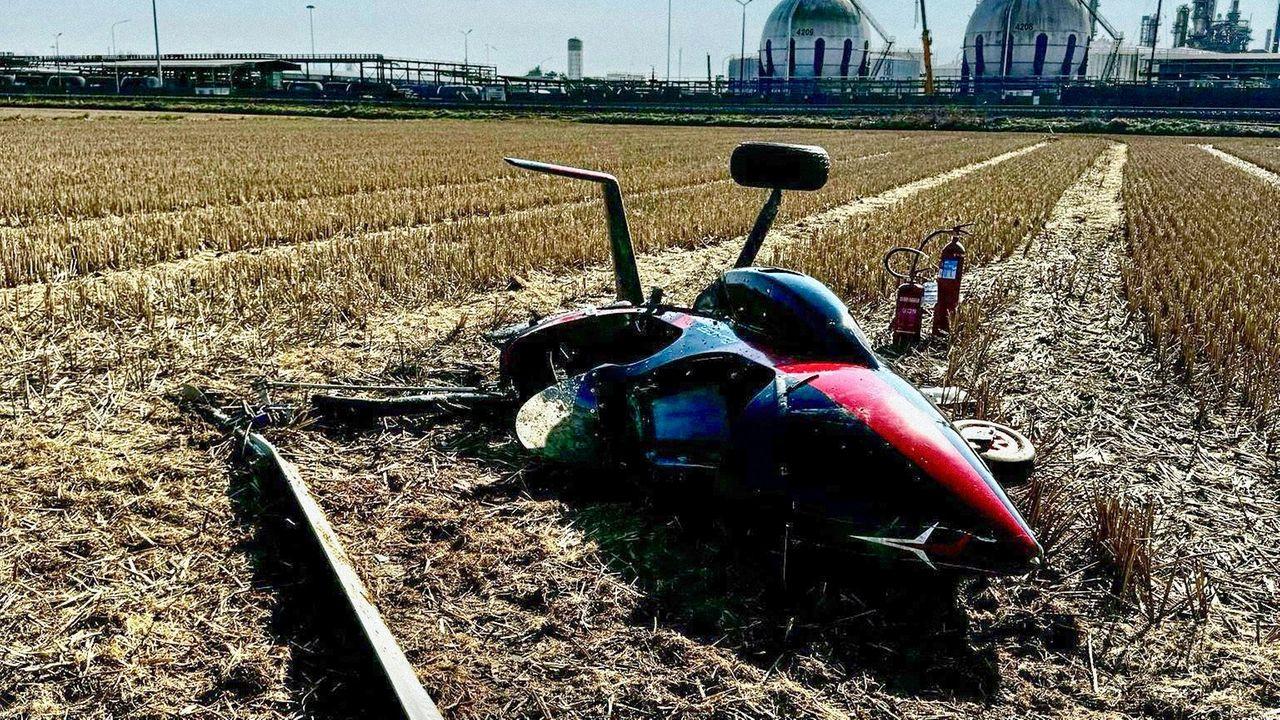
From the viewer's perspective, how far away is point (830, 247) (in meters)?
9.14

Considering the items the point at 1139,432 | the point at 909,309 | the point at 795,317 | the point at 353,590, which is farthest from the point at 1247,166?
the point at 353,590

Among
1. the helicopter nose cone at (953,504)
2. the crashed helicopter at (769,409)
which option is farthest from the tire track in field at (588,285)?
the helicopter nose cone at (953,504)

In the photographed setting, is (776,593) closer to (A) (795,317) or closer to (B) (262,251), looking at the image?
(A) (795,317)

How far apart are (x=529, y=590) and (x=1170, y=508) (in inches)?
94.9

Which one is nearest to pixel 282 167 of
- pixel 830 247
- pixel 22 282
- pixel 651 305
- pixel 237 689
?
pixel 22 282

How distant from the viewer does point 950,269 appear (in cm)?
601

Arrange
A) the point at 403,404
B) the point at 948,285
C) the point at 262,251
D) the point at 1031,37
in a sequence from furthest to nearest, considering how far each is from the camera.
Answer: the point at 1031,37 → the point at 262,251 → the point at 948,285 → the point at 403,404

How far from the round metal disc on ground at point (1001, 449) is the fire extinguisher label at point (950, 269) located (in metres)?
2.83

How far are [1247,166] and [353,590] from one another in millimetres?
27574

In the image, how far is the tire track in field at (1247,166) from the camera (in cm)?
2032

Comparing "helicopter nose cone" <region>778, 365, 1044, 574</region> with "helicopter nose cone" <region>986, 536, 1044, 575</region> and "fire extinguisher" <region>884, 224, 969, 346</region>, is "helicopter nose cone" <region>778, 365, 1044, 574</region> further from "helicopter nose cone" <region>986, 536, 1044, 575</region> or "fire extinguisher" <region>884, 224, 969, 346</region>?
"fire extinguisher" <region>884, 224, 969, 346</region>

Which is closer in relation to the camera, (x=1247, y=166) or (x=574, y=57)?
(x=1247, y=166)

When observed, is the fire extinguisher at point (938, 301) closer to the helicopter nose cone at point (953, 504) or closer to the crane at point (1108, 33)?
the helicopter nose cone at point (953, 504)

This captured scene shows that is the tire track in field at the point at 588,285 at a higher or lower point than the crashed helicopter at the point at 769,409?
lower
